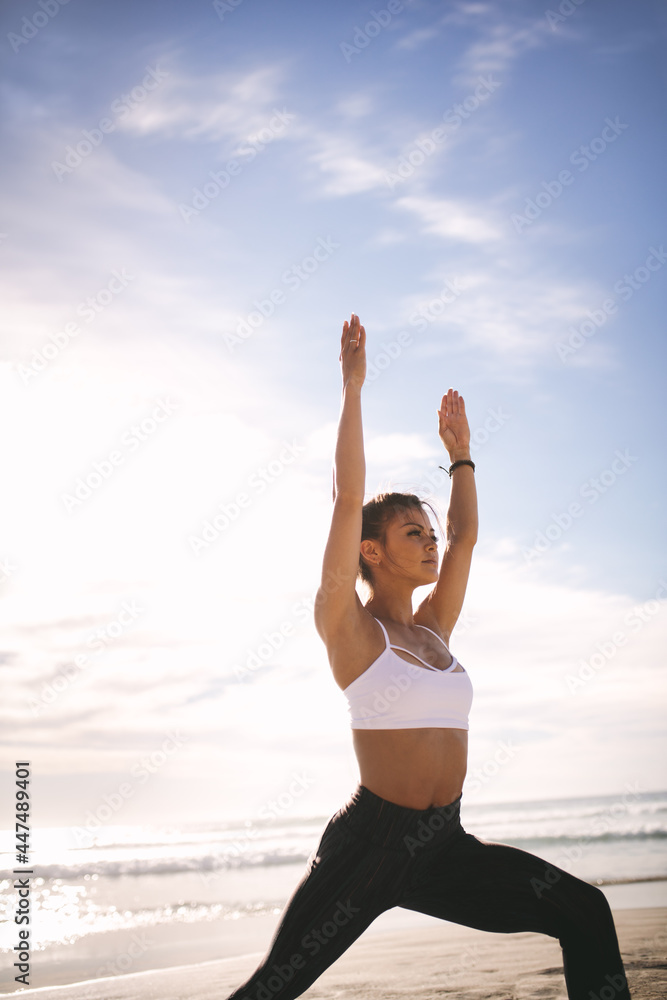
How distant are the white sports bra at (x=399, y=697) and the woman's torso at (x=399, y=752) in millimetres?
21

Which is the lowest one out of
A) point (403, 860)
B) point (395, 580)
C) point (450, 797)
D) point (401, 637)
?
point (403, 860)

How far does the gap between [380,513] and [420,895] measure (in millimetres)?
1531

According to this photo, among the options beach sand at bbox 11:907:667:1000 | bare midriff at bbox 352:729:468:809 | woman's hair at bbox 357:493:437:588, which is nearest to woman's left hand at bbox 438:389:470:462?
woman's hair at bbox 357:493:437:588

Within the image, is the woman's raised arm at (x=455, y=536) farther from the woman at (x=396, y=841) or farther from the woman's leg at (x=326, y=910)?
the woman's leg at (x=326, y=910)

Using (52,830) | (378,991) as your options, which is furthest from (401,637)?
(52,830)

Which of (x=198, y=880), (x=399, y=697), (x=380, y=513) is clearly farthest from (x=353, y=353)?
(x=198, y=880)

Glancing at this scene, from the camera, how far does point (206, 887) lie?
13.0 meters

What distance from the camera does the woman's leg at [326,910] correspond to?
2570 millimetres

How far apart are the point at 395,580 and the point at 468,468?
92 centimetres

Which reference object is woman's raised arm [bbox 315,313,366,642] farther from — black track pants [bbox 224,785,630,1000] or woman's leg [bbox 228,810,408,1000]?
woman's leg [bbox 228,810,408,1000]

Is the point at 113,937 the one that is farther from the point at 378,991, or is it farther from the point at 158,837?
the point at 158,837

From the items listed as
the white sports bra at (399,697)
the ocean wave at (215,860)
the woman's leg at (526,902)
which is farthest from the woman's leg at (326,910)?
the ocean wave at (215,860)

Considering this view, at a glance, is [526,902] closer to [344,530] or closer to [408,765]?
[408,765]

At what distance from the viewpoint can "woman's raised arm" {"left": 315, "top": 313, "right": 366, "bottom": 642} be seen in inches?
113
